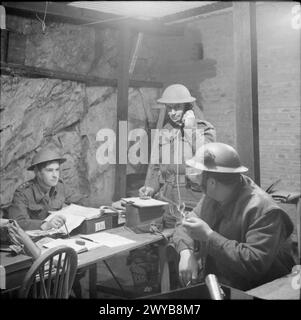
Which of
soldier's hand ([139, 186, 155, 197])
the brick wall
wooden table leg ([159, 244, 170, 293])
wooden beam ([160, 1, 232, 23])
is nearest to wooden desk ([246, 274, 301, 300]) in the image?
wooden table leg ([159, 244, 170, 293])

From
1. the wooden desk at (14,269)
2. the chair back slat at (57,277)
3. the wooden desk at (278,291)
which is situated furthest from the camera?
the wooden desk at (14,269)

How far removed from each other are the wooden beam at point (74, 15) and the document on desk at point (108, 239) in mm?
2649

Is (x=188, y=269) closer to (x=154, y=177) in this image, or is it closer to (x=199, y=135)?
(x=199, y=135)

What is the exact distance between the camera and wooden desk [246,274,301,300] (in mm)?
2494

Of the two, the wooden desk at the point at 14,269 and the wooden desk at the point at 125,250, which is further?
the wooden desk at the point at 125,250

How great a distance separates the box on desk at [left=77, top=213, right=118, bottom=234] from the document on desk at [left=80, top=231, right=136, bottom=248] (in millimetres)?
58

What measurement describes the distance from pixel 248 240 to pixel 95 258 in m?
1.29

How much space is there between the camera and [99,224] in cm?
410

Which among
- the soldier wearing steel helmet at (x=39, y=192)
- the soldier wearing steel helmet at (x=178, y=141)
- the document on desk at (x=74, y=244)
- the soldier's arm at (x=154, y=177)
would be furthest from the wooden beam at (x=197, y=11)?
the document on desk at (x=74, y=244)

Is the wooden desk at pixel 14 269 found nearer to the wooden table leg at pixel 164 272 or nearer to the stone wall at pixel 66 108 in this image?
the wooden table leg at pixel 164 272

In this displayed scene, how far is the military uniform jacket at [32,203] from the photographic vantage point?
13.5 feet

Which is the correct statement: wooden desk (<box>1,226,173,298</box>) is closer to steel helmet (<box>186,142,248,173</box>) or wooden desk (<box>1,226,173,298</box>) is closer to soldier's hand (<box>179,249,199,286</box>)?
soldier's hand (<box>179,249,199,286</box>)
